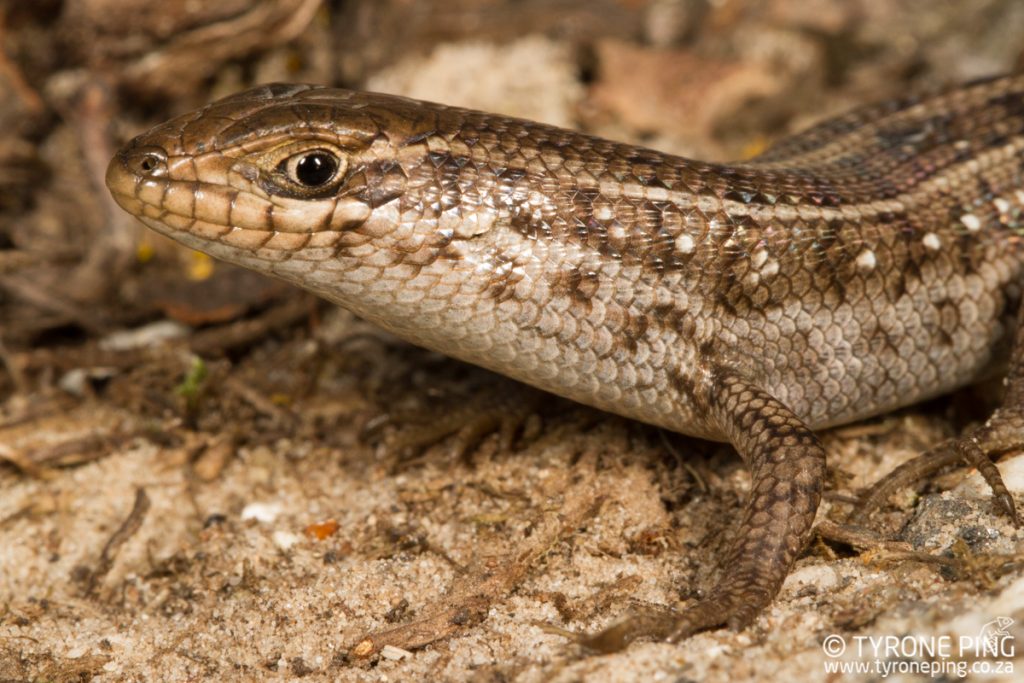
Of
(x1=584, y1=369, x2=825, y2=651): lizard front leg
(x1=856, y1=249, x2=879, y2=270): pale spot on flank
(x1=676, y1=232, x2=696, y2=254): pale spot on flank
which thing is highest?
(x1=856, y1=249, x2=879, y2=270): pale spot on flank

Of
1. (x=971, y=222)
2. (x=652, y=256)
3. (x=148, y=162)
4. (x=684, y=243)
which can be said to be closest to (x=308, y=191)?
(x=148, y=162)

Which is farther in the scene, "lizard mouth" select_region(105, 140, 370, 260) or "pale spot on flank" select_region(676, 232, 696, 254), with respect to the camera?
"pale spot on flank" select_region(676, 232, 696, 254)

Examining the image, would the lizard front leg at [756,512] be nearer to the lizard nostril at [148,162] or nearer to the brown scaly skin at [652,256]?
the brown scaly skin at [652,256]

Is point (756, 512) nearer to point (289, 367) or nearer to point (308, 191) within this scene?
point (308, 191)

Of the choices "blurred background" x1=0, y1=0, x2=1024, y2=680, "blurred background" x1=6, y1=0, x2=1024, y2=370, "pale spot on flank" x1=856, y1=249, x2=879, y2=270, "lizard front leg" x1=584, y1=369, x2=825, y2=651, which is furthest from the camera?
"blurred background" x1=6, y1=0, x2=1024, y2=370

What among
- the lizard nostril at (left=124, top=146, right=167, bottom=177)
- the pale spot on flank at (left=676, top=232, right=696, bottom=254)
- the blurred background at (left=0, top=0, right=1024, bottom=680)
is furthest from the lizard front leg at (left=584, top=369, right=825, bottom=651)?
the lizard nostril at (left=124, top=146, right=167, bottom=177)

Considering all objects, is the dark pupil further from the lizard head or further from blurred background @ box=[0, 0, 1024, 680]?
blurred background @ box=[0, 0, 1024, 680]

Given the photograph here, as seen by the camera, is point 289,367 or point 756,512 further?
point 289,367

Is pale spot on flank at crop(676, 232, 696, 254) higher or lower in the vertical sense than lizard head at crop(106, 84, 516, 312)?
higher
